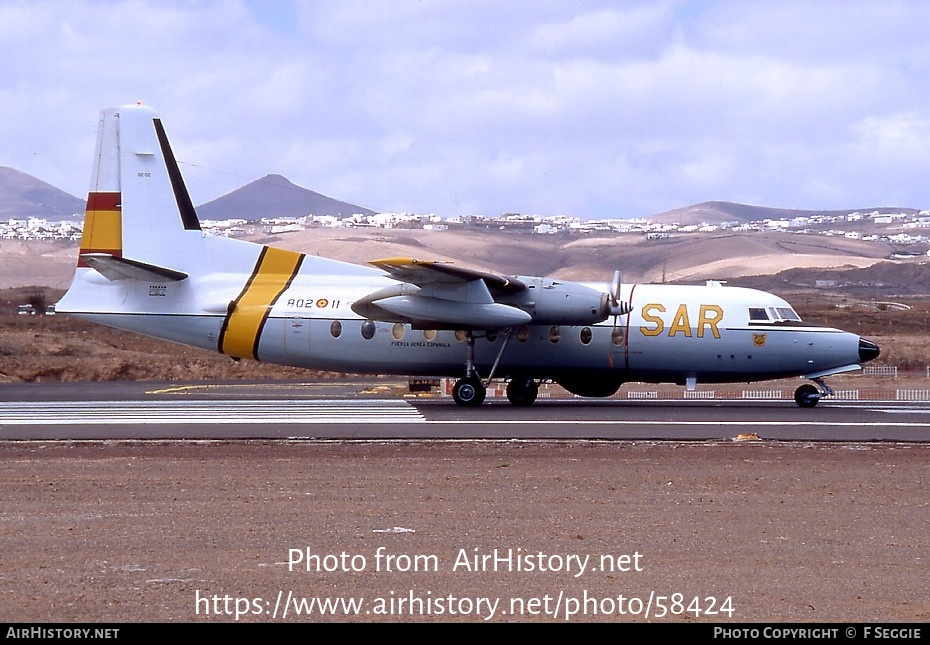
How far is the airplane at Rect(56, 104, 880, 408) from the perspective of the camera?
2427 centimetres

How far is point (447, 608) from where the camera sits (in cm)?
868

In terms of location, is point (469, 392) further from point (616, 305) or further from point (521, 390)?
point (616, 305)

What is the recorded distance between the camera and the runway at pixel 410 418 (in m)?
18.2

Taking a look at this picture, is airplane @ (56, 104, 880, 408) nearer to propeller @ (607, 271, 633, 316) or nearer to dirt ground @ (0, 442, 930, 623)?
propeller @ (607, 271, 633, 316)

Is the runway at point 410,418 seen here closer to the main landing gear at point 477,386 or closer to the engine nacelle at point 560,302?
the main landing gear at point 477,386

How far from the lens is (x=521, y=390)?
25375 mm

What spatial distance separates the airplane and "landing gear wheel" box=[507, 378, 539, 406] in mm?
23

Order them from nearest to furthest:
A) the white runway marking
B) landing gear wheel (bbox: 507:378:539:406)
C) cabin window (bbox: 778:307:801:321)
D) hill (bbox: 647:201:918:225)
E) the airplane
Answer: the white runway marking → the airplane → cabin window (bbox: 778:307:801:321) → landing gear wheel (bbox: 507:378:539:406) → hill (bbox: 647:201:918:225)

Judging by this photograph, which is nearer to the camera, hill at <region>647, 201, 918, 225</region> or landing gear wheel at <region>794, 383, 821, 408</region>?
landing gear wheel at <region>794, 383, 821, 408</region>

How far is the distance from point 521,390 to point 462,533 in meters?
14.2

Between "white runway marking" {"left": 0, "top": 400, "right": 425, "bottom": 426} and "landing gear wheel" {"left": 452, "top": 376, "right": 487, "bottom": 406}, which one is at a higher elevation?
"landing gear wheel" {"left": 452, "top": 376, "right": 487, "bottom": 406}

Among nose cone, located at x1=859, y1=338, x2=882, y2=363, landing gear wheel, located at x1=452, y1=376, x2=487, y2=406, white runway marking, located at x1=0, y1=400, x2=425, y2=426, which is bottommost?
white runway marking, located at x1=0, y1=400, x2=425, y2=426

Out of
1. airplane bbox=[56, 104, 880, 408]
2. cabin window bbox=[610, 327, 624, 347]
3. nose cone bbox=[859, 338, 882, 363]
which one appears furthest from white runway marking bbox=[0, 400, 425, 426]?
nose cone bbox=[859, 338, 882, 363]

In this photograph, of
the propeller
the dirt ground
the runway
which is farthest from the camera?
the propeller
